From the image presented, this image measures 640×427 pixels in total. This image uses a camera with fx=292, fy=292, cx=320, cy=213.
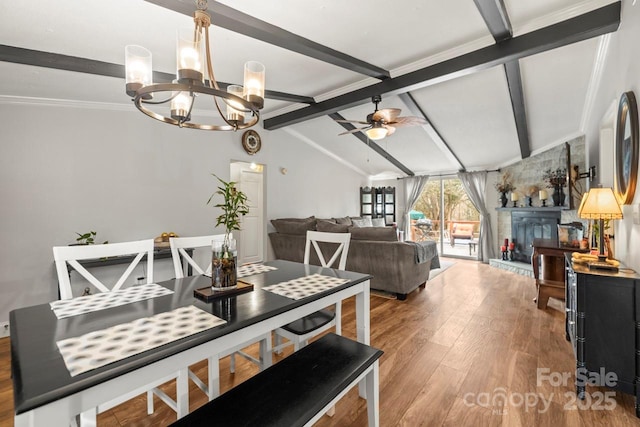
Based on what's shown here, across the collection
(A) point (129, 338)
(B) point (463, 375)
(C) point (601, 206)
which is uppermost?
(C) point (601, 206)

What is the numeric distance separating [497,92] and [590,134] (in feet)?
4.30

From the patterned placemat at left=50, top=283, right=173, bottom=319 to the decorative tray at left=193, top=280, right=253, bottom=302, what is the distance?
0.70 feet

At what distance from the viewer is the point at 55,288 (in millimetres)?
3160

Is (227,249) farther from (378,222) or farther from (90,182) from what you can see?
(378,222)

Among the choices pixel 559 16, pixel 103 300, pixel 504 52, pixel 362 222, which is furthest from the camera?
pixel 362 222

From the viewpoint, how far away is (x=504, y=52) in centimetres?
280

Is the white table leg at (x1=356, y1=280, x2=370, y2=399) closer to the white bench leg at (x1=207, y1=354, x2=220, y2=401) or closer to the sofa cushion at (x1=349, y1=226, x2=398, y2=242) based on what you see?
the white bench leg at (x1=207, y1=354, x2=220, y2=401)

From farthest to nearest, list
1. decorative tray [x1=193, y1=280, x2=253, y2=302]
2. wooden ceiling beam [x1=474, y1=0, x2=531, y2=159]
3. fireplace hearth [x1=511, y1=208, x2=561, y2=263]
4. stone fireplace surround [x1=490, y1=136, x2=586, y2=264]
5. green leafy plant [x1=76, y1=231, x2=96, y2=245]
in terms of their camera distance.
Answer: fireplace hearth [x1=511, y1=208, x2=561, y2=263] → stone fireplace surround [x1=490, y1=136, x2=586, y2=264] → green leafy plant [x1=76, y1=231, x2=96, y2=245] → wooden ceiling beam [x1=474, y1=0, x2=531, y2=159] → decorative tray [x1=193, y1=280, x2=253, y2=302]

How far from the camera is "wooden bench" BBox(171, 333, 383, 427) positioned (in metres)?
1.04

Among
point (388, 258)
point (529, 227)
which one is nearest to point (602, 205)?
point (388, 258)

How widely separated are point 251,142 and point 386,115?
101 inches

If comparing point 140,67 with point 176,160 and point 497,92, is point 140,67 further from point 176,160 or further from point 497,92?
point 497,92

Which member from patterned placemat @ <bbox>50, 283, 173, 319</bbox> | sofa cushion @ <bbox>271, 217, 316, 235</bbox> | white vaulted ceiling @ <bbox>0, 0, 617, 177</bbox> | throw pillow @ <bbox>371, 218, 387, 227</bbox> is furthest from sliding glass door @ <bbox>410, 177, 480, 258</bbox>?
patterned placemat @ <bbox>50, 283, 173, 319</bbox>

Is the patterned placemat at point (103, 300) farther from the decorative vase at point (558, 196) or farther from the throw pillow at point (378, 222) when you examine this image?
the throw pillow at point (378, 222)
